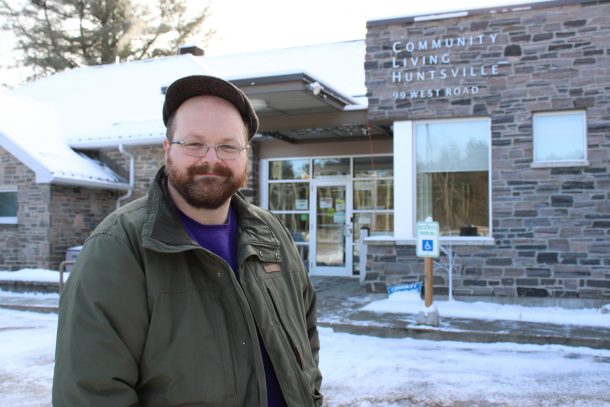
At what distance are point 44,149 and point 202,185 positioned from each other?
12.7m

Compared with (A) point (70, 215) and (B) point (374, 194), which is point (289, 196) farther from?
(A) point (70, 215)

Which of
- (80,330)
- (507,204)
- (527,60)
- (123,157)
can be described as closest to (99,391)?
(80,330)

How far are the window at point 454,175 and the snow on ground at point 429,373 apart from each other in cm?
295

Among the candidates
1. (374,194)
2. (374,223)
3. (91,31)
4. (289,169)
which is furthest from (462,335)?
(91,31)

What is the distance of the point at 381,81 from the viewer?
10.0 meters

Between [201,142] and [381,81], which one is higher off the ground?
[381,81]

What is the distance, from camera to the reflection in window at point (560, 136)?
9039 mm

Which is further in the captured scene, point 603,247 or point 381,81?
point 381,81

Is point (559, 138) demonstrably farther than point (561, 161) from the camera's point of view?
Yes

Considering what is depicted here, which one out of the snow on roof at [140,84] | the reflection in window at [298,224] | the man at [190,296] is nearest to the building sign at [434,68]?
the snow on roof at [140,84]


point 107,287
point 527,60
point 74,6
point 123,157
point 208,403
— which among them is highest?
point 74,6

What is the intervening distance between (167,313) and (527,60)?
8.91 metres

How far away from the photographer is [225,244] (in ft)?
6.69

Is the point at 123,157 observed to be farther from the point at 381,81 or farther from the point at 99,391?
the point at 99,391
